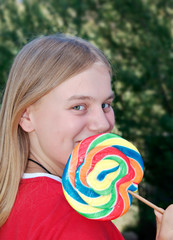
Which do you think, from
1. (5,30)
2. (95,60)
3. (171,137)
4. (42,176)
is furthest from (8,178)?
(5,30)

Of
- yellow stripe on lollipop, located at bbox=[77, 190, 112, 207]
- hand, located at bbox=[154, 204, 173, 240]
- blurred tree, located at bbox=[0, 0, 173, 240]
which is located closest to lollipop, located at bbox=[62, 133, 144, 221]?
yellow stripe on lollipop, located at bbox=[77, 190, 112, 207]

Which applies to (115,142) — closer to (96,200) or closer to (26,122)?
(96,200)

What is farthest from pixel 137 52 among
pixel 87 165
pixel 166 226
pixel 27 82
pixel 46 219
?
pixel 46 219

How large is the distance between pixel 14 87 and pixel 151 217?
347 cm

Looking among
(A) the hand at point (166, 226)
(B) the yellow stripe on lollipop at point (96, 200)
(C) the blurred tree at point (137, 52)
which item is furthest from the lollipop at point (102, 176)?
(C) the blurred tree at point (137, 52)

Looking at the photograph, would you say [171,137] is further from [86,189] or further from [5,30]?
[86,189]

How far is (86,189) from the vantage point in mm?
1694

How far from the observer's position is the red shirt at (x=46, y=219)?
4.77ft

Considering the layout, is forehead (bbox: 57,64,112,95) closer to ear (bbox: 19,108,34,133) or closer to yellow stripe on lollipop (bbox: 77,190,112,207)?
ear (bbox: 19,108,34,133)

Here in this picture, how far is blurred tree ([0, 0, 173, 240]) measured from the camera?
5.29m

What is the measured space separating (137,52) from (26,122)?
4.19 metres

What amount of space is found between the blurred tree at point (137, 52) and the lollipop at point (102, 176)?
3270 millimetres

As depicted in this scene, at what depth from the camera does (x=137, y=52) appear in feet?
19.0

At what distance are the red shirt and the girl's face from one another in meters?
0.17
